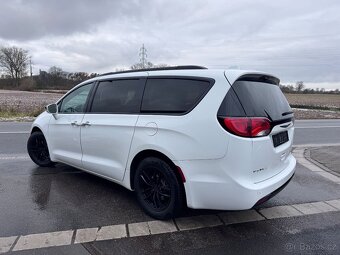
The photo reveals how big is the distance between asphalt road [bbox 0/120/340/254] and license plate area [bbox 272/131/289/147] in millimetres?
965

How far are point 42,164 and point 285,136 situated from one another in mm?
4296

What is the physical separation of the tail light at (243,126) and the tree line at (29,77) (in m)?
64.5

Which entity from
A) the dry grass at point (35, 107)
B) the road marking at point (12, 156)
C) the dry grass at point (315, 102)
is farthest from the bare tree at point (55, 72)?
the road marking at point (12, 156)

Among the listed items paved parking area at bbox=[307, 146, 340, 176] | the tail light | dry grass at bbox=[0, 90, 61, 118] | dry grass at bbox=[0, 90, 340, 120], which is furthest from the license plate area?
dry grass at bbox=[0, 90, 61, 118]

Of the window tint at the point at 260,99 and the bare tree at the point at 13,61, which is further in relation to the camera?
the bare tree at the point at 13,61

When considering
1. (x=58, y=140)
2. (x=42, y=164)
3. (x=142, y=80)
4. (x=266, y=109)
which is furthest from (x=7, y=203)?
(x=266, y=109)

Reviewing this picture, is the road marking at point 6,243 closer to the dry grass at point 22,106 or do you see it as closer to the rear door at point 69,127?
the rear door at point 69,127

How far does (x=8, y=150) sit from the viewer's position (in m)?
6.99

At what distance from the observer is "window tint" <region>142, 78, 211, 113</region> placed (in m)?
3.12

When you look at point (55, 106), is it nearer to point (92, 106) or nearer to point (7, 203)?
point (92, 106)

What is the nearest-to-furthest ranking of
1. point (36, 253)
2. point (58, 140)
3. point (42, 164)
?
point (36, 253)
point (58, 140)
point (42, 164)

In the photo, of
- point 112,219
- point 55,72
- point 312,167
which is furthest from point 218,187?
point 55,72

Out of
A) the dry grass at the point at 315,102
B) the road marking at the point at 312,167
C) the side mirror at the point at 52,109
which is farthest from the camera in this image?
the dry grass at the point at 315,102

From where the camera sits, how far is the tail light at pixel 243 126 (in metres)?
2.86
